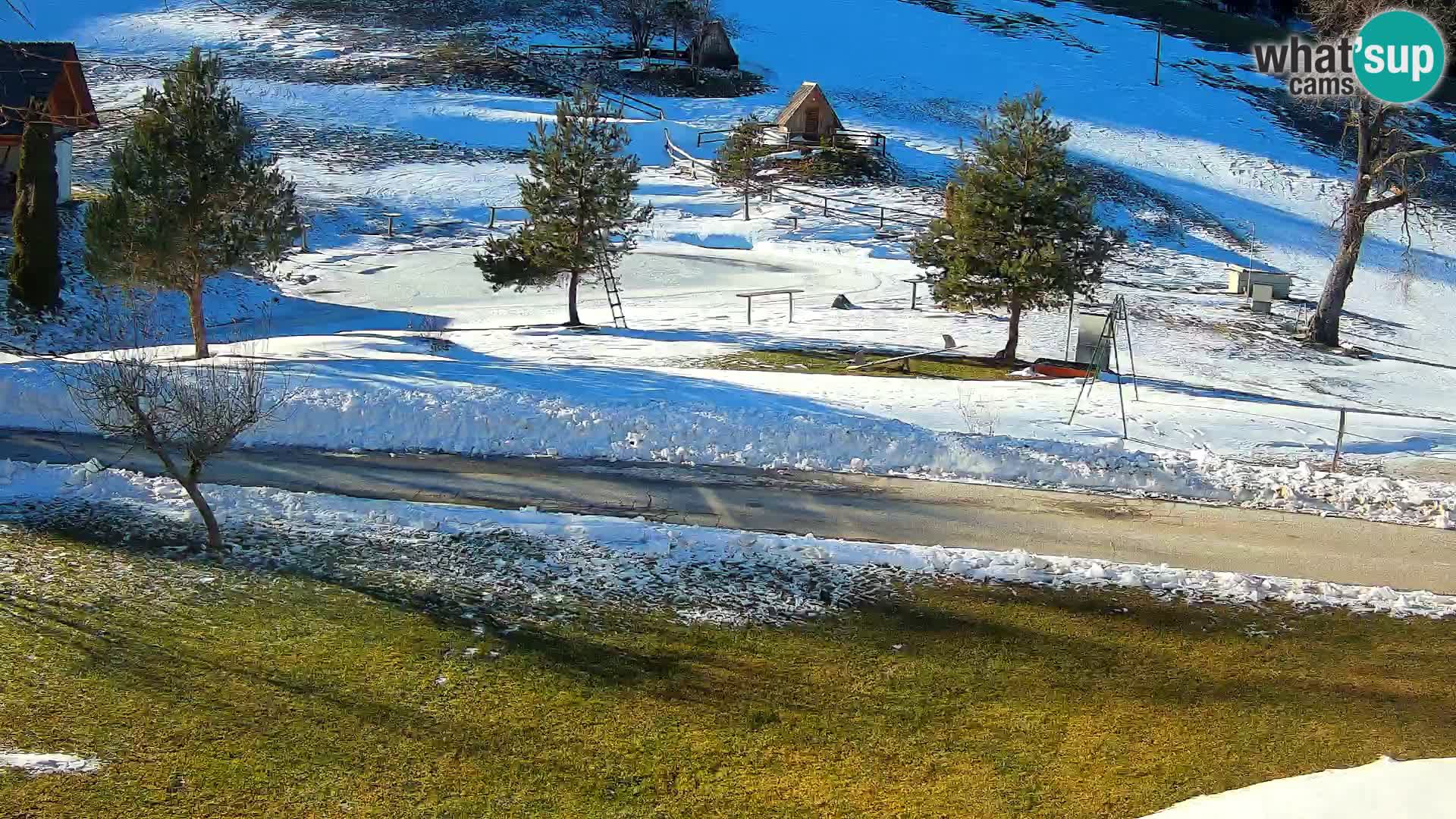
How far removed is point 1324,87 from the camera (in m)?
35.8

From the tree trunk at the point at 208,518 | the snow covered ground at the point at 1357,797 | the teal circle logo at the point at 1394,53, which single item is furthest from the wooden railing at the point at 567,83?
the snow covered ground at the point at 1357,797

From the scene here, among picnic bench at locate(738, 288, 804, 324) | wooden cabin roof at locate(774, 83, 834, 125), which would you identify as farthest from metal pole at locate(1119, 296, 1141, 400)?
wooden cabin roof at locate(774, 83, 834, 125)

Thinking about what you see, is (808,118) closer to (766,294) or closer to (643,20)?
(643,20)

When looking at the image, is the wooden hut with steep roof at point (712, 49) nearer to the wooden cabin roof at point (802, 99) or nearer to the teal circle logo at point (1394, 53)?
the wooden cabin roof at point (802, 99)

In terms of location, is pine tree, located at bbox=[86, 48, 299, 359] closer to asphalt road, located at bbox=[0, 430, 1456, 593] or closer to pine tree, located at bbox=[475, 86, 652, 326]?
asphalt road, located at bbox=[0, 430, 1456, 593]

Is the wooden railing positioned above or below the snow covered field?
above

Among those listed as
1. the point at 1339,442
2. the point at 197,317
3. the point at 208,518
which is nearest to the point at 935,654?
the point at 208,518

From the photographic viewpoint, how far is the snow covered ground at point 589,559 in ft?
40.0

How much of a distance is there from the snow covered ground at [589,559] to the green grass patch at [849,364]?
409 inches

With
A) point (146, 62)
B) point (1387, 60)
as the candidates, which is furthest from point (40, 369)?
point (146, 62)

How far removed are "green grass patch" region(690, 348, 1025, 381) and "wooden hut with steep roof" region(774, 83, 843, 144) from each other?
31343 millimetres

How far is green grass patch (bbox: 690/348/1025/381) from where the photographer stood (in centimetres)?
2442

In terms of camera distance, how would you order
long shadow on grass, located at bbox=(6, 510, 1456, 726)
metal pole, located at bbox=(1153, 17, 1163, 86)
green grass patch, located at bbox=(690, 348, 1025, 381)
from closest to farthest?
long shadow on grass, located at bbox=(6, 510, 1456, 726) < green grass patch, located at bbox=(690, 348, 1025, 381) < metal pole, located at bbox=(1153, 17, 1163, 86)

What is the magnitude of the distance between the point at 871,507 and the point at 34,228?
23137 mm
